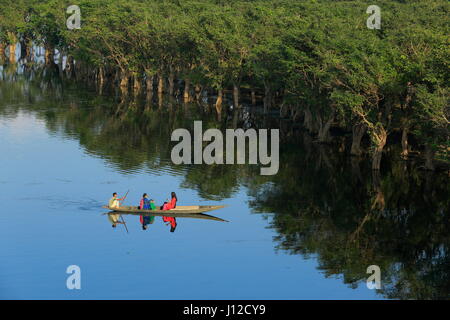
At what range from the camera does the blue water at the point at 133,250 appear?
2194 inches

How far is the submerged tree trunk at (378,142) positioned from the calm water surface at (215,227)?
1897mm

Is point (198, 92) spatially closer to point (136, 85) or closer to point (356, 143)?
point (136, 85)

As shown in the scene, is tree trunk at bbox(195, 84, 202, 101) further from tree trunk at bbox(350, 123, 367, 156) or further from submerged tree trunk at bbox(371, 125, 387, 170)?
submerged tree trunk at bbox(371, 125, 387, 170)

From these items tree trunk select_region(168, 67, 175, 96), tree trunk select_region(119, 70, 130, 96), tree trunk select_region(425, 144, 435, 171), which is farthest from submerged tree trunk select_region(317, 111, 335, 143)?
tree trunk select_region(119, 70, 130, 96)

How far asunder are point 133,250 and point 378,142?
37.7 metres

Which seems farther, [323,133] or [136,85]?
[136,85]

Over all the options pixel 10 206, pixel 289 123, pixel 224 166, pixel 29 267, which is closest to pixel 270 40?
pixel 289 123

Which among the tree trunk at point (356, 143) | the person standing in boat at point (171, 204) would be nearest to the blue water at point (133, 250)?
the person standing in boat at point (171, 204)

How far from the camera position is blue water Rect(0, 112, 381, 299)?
55719 millimetres

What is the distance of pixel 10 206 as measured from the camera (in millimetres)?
75625

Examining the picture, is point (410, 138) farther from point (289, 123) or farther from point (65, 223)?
point (65, 223)

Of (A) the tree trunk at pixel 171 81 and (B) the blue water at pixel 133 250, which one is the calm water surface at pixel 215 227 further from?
(A) the tree trunk at pixel 171 81

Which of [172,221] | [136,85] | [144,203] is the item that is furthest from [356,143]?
[136,85]

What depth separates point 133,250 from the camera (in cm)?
6378
